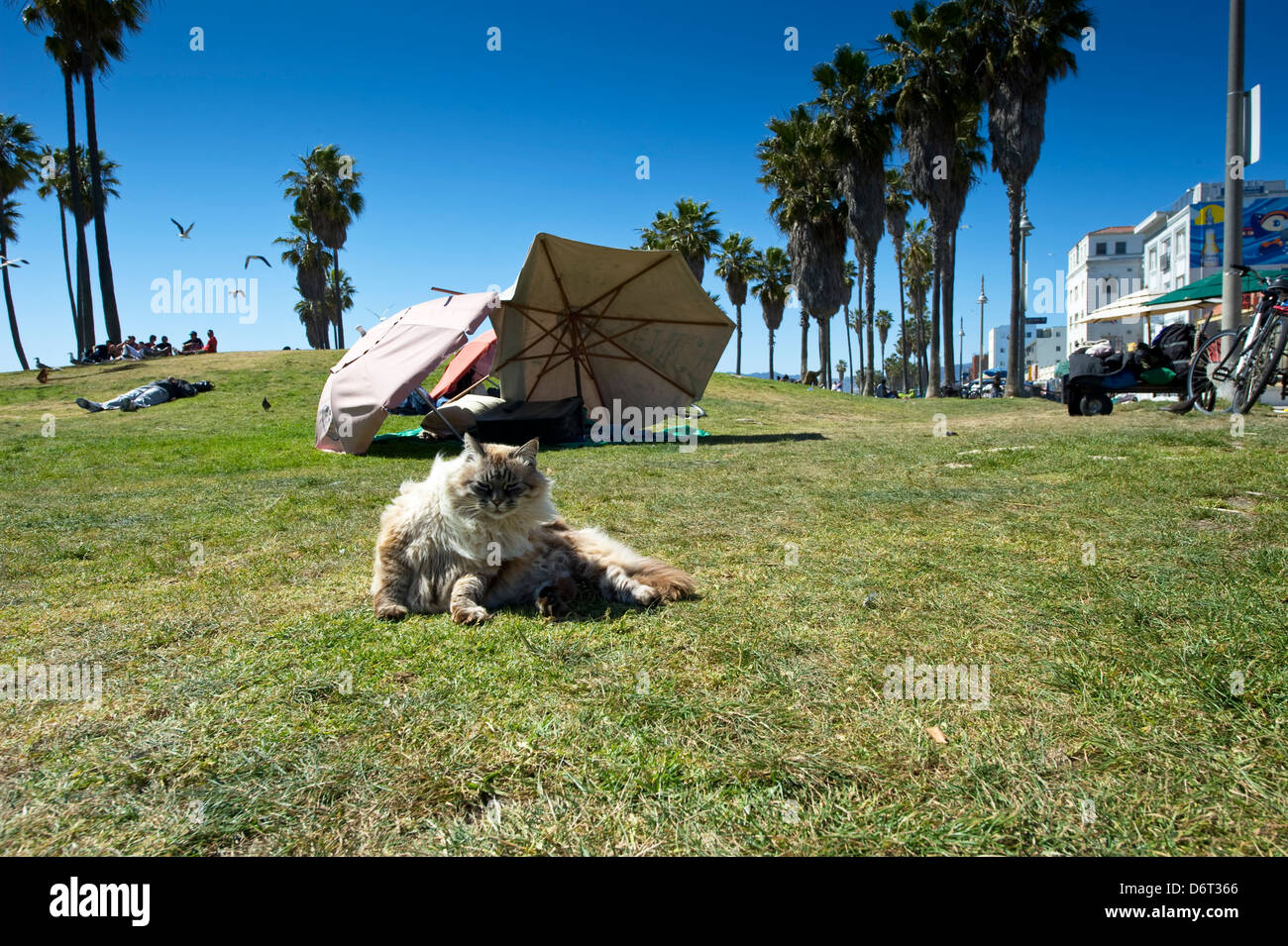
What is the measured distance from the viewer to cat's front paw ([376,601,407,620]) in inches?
134

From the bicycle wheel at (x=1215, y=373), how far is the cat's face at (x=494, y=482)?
998cm

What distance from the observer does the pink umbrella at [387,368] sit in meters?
10.4

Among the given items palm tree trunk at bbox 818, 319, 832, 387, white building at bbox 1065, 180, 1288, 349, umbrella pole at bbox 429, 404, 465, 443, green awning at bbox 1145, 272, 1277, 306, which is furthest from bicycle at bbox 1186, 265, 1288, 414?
palm tree trunk at bbox 818, 319, 832, 387

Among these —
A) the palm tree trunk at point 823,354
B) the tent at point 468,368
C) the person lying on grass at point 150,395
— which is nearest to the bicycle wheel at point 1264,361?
the tent at point 468,368

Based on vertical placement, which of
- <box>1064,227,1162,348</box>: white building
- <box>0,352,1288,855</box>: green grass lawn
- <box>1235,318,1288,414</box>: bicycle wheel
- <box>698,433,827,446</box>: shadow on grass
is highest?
<box>1064,227,1162,348</box>: white building

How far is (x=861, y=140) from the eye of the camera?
2747cm

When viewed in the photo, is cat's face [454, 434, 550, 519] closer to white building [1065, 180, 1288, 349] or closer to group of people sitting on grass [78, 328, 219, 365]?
white building [1065, 180, 1288, 349]

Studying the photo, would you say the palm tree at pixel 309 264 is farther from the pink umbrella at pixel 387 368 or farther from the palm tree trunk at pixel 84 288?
the pink umbrella at pixel 387 368

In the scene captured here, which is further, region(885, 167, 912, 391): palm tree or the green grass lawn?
region(885, 167, 912, 391): palm tree

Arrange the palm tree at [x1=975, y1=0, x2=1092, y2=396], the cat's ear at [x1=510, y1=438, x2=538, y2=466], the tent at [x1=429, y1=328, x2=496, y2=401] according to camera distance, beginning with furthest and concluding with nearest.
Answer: the palm tree at [x1=975, y1=0, x2=1092, y2=396]
the tent at [x1=429, y1=328, x2=496, y2=401]
the cat's ear at [x1=510, y1=438, x2=538, y2=466]

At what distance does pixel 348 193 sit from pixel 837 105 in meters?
26.8

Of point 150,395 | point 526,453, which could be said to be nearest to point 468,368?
point 150,395

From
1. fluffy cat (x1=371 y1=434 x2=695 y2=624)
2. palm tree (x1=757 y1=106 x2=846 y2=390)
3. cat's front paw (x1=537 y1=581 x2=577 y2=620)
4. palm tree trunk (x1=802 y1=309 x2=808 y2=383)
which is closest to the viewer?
cat's front paw (x1=537 y1=581 x2=577 y2=620)

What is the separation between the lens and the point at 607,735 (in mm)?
2184
